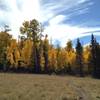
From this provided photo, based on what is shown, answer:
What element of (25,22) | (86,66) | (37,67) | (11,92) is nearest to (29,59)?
(37,67)

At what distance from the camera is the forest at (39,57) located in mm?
95875

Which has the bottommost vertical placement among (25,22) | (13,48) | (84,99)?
(84,99)

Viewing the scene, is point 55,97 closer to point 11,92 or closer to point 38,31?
point 11,92

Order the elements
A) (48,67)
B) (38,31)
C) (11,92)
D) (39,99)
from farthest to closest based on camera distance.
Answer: (48,67) → (38,31) → (11,92) → (39,99)

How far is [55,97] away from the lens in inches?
1022

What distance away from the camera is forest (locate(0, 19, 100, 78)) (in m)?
95.9

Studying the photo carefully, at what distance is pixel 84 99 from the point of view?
25.3 meters

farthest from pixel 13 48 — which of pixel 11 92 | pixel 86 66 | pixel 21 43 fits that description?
pixel 11 92

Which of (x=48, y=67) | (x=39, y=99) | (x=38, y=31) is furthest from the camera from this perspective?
(x=48, y=67)

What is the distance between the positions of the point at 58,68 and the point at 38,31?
18467 mm

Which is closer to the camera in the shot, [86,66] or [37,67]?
A: [37,67]

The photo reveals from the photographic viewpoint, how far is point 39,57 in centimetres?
10288

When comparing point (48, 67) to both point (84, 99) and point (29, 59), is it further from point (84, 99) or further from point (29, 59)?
point (84, 99)

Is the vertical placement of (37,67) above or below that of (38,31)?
below
